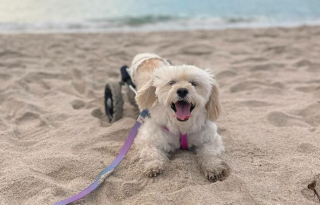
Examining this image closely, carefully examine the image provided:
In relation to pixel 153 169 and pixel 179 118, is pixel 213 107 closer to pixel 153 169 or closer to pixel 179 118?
pixel 179 118

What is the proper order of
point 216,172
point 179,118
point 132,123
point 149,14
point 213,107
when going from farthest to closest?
point 149,14 < point 132,123 < point 213,107 < point 179,118 < point 216,172

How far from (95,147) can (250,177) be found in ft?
5.16

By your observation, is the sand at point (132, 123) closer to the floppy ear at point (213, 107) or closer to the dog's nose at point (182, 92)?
the floppy ear at point (213, 107)

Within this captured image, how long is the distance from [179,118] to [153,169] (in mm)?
509

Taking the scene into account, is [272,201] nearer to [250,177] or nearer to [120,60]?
[250,177]

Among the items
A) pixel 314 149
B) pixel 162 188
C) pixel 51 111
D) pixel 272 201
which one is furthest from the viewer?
pixel 51 111

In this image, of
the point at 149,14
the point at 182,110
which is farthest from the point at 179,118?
the point at 149,14

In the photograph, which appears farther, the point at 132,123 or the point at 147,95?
the point at 132,123

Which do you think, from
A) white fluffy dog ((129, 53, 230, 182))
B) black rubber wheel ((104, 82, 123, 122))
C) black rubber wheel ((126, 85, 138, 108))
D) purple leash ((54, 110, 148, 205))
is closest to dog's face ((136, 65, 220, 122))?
white fluffy dog ((129, 53, 230, 182))

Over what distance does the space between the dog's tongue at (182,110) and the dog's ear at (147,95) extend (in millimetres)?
338

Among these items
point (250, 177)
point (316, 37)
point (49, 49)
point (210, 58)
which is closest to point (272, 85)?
point (210, 58)

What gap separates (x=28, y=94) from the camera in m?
5.00

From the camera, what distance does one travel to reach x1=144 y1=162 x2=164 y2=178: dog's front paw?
291 centimetres

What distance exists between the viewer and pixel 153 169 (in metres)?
2.91
